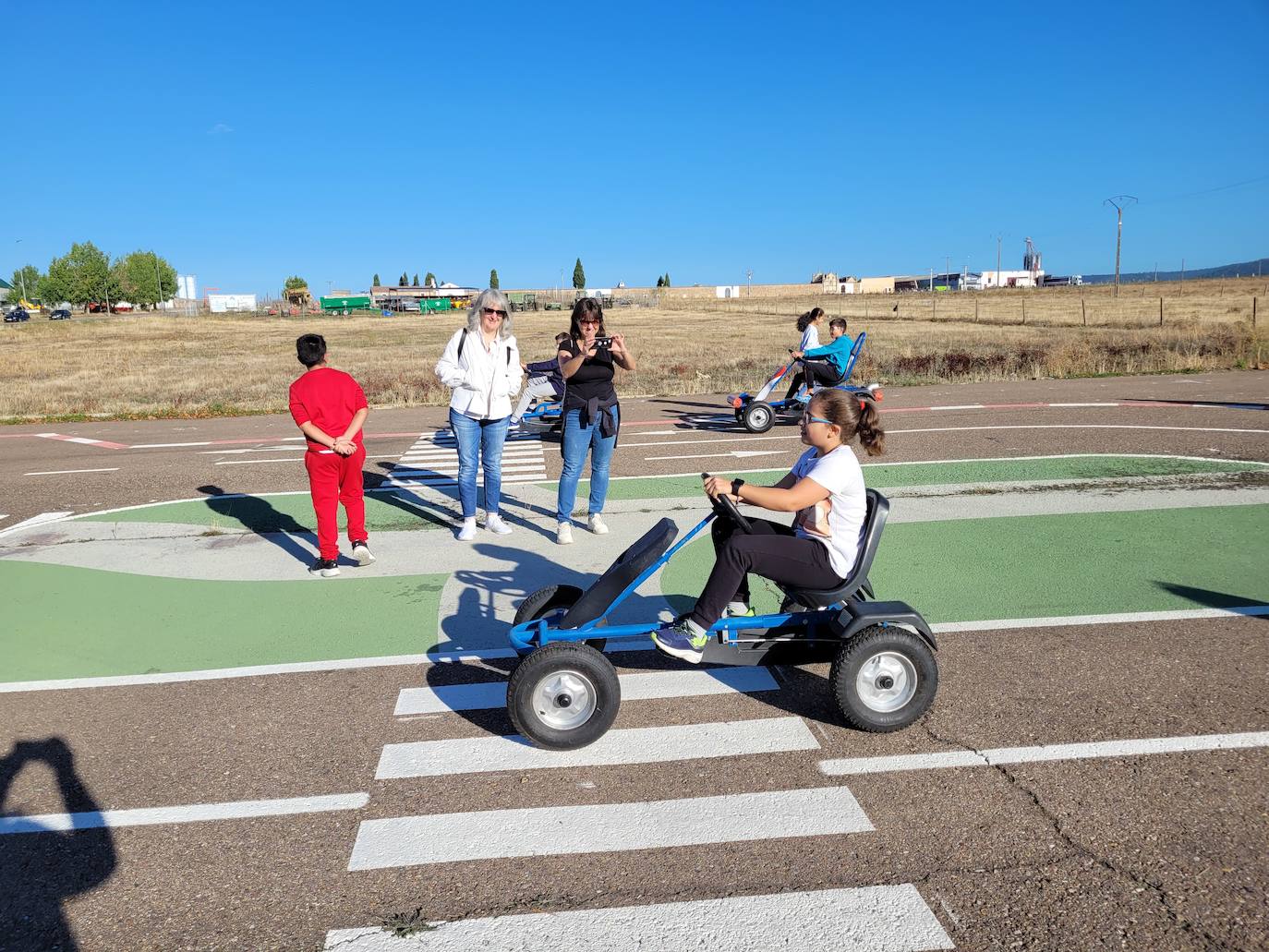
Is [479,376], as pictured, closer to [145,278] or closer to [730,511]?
[730,511]

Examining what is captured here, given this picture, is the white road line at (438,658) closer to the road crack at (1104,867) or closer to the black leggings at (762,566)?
the black leggings at (762,566)

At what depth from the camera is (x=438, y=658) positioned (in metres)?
5.41

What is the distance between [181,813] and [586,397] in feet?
15.0

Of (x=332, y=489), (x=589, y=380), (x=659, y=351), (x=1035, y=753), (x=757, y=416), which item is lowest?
(x=1035, y=753)

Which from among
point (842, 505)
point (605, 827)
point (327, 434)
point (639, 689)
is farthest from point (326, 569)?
point (842, 505)

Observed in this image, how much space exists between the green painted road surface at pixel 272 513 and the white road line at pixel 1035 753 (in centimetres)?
546

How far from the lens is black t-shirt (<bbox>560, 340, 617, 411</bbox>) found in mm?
7520

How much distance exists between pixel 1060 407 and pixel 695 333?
38.6m

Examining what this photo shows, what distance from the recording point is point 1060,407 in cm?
1572

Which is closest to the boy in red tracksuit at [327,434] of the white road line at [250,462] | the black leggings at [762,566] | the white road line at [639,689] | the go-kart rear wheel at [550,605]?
the white road line at [639,689]

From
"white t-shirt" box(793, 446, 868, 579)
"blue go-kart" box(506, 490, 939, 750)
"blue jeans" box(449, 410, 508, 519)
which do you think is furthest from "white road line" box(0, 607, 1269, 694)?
"blue jeans" box(449, 410, 508, 519)

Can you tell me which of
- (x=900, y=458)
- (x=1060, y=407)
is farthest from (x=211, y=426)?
(x=1060, y=407)

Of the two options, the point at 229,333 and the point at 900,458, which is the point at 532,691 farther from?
the point at 229,333

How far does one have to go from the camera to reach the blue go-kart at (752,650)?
421cm
